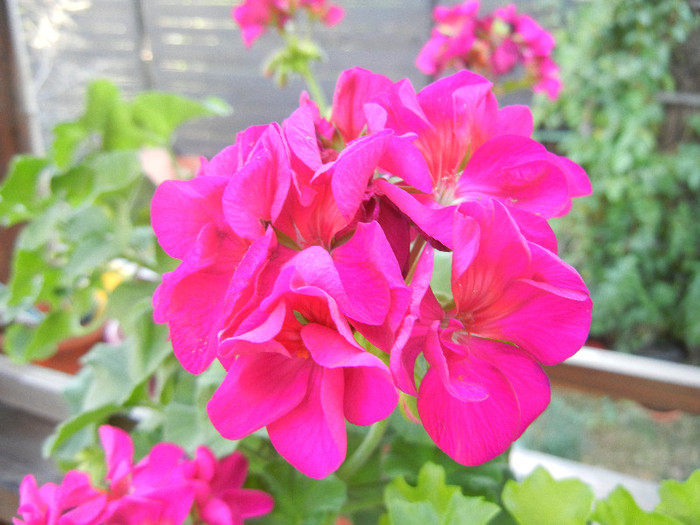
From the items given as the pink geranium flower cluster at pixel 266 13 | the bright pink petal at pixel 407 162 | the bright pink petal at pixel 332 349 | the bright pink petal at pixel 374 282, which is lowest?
the bright pink petal at pixel 332 349

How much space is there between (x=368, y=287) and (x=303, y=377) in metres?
0.05

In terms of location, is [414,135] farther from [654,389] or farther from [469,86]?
[654,389]

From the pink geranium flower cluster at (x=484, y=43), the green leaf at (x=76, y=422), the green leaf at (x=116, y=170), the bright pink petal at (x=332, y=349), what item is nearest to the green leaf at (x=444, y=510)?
the bright pink petal at (x=332, y=349)

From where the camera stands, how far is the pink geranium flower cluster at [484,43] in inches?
36.3

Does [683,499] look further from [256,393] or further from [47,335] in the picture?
[47,335]

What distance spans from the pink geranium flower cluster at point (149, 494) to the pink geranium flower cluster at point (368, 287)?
0.39 ft

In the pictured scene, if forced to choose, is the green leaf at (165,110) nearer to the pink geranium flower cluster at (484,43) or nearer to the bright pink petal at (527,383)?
the pink geranium flower cluster at (484,43)

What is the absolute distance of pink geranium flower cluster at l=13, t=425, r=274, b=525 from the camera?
313mm

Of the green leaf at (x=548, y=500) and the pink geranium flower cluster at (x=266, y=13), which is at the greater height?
the pink geranium flower cluster at (x=266, y=13)

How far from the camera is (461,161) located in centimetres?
29

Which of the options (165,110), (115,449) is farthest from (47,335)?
(115,449)

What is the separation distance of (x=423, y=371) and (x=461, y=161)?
4.2 inches

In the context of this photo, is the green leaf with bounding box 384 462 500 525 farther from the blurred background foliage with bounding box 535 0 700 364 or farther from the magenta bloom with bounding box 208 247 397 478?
the blurred background foliage with bounding box 535 0 700 364

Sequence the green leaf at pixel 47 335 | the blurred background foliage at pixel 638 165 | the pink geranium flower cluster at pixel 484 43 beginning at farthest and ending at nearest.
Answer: the blurred background foliage at pixel 638 165, the pink geranium flower cluster at pixel 484 43, the green leaf at pixel 47 335
